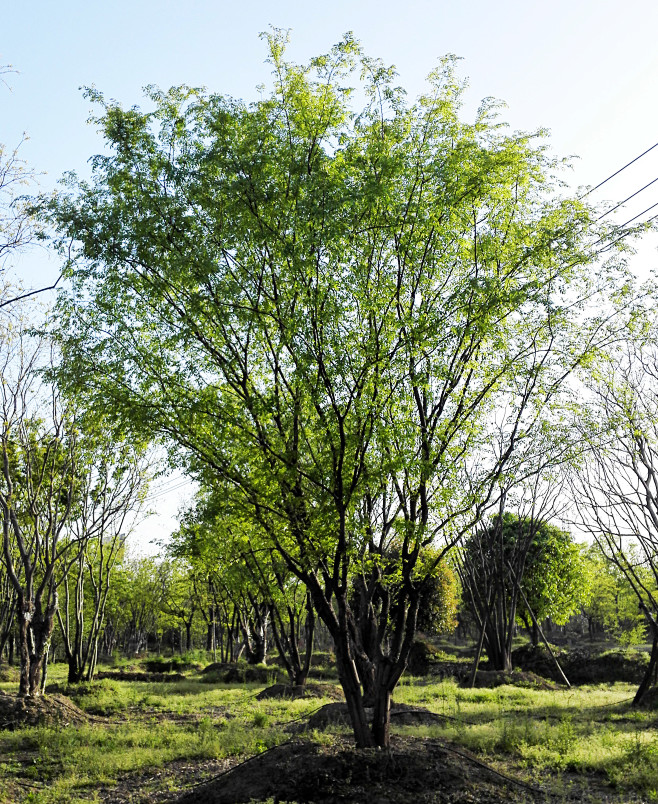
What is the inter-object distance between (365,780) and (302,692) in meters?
11.9

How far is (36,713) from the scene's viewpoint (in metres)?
13.6

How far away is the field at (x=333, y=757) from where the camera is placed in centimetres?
742

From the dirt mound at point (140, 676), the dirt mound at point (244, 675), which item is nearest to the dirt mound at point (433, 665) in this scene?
the dirt mound at point (244, 675)

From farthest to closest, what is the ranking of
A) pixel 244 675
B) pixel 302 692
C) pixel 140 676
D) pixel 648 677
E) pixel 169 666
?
pixel 169 666
pixel 140 676
pixel 244 675
pixel 302 692
pixel 648 677

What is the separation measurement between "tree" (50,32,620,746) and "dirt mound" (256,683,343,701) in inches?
410

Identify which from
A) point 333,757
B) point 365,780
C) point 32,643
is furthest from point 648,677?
point 32,643

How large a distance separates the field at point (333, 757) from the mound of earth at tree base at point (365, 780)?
0.02 m

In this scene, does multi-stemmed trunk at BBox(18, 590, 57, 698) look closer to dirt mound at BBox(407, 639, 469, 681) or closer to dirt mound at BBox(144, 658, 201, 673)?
dirt mound at BBox(407, 639, 469, 681)

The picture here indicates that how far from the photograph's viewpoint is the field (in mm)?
7422

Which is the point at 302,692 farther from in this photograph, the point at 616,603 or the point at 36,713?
the point at 616,603

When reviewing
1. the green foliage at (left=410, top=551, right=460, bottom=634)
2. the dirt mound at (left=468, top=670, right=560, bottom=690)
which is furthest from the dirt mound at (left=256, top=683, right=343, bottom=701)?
the green foliage at (left=410, top=551, right=460, bottom=634)

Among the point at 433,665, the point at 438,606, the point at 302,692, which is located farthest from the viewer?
the point at 438,606

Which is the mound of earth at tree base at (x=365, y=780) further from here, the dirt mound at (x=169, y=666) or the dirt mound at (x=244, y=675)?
the dirt mound at (x=169, y=666)

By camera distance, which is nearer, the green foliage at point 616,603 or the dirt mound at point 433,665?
the dirt mound at point 433,665
